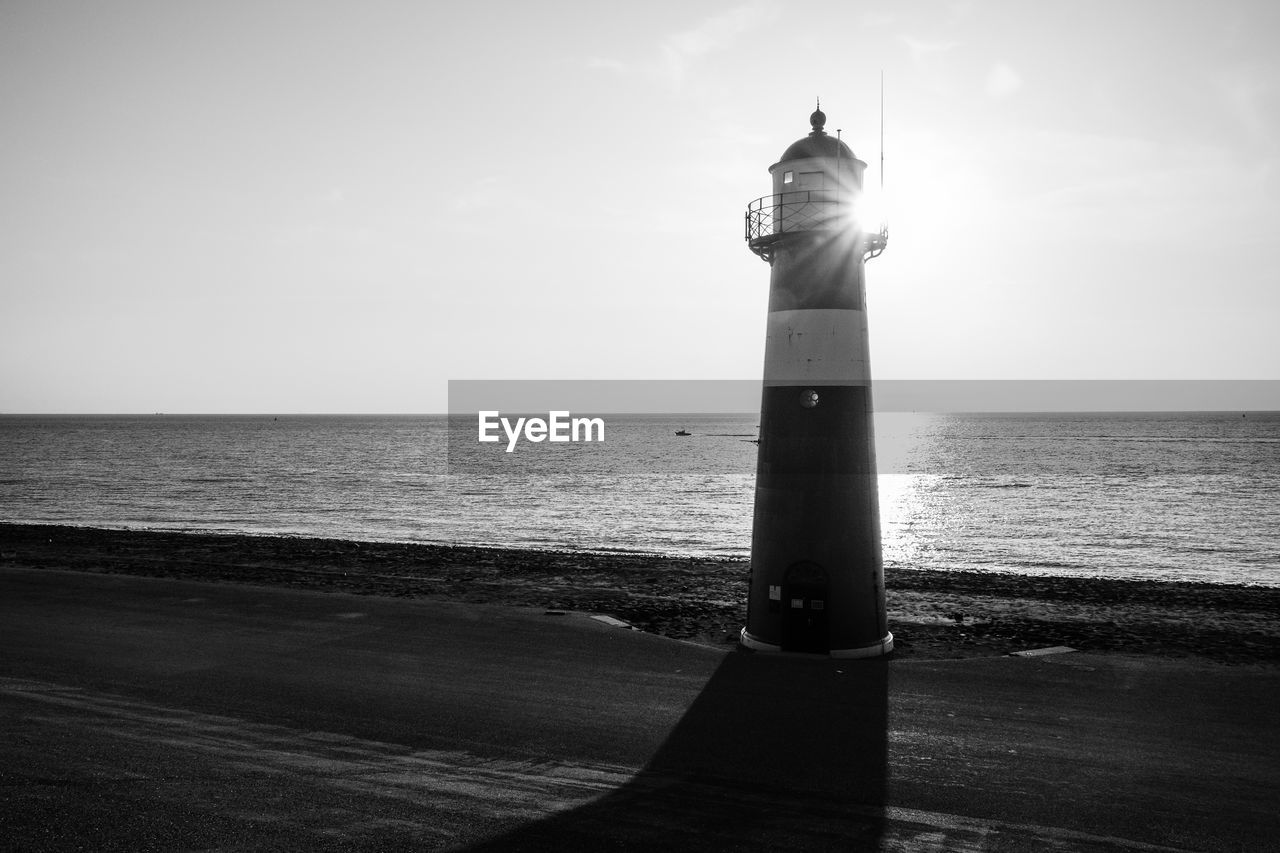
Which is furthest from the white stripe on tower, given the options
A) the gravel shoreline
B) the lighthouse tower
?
the gravel shoreline

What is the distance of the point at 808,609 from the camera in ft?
40.6

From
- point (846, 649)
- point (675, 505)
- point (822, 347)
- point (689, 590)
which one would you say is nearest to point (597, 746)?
point (846, 649)

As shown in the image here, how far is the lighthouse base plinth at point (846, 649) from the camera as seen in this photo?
12422 millimetres

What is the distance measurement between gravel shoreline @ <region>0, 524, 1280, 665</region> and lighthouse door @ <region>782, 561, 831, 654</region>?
1803 mm

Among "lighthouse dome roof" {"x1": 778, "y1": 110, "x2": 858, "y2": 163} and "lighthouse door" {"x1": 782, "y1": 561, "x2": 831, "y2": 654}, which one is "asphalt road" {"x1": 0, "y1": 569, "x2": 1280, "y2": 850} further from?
"lighthouse dome roof" {"x1": 778, "y1": 110, "x2": 858, "y2": 163}

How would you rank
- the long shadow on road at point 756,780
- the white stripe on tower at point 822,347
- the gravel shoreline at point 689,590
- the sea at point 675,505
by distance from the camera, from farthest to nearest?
the sea at point 675,505 → the gravel shoreline at point 689,590 → the white stripe on tower at point 822,347 → the long shadow on road at point 756,780

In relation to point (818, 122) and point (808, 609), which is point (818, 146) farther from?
point (808, 609)

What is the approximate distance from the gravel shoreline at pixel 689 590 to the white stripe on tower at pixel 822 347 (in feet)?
15.0

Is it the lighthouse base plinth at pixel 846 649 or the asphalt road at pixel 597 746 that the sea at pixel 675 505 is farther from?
the asphalt road at pixel 597 746

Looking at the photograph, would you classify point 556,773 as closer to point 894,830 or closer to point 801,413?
point 894,830

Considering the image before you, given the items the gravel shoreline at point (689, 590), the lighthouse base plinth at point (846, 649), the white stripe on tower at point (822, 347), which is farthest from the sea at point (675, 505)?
the white stripe on tower at point (822, 347)

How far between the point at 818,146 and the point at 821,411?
3904 millimetres

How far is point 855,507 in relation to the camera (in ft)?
40.7

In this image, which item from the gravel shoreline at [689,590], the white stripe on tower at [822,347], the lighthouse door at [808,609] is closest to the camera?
the white stripe on tower at [822,347]
